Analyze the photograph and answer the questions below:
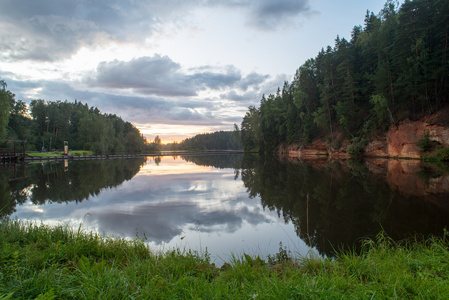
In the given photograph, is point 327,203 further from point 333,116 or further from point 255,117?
point 255,117

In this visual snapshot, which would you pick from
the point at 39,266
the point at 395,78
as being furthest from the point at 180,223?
the point at 395,78

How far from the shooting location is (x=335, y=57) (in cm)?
4847

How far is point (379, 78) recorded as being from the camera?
35500 millimetres

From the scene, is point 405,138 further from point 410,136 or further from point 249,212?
point 249,212

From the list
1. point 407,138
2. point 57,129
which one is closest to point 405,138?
point 407,138

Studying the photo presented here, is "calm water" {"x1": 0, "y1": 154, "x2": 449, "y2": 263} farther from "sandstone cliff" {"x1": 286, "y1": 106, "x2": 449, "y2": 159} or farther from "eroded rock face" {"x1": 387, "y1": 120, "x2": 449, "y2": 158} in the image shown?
"sandstone cliff" {"x1": 286, "y1": 106, "x2": 449, "y2": 159}

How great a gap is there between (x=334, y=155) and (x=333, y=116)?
8.91 metres

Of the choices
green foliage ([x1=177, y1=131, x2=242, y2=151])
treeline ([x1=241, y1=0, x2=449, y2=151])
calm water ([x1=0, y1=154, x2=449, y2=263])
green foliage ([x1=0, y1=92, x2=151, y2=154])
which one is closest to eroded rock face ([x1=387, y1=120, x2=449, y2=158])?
treeline ([x1=241, y1=0, x2=449, y2=151])

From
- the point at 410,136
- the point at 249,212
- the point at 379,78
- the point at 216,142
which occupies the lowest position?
the point at 249,212

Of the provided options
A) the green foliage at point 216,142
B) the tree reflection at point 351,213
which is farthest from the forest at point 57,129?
the green foliage at point 216,142

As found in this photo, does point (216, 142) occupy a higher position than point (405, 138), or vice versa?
point (216, 142)

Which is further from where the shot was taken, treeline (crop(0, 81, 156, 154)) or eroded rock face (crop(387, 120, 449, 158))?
treeline (crop(0, 81, 156, 154))

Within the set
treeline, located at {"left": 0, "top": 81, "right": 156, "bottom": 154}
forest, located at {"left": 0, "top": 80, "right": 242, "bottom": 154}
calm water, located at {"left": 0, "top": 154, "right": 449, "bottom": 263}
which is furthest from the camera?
treeline, located at {"left": 0, "top": 81, "right": 156, "bottom": 154}

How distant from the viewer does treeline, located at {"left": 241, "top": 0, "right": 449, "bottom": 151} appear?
30.2 m
